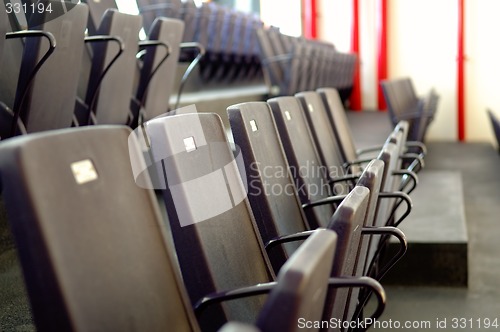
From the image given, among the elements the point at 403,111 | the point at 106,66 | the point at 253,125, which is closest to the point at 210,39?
the point at 403,111

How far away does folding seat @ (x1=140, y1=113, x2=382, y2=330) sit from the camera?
0.45 meters

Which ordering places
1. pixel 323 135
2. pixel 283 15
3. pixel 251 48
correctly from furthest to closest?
pixel 283 15 < pixel 251 48 < pixel 323 135

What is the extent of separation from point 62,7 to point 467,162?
2125 mm

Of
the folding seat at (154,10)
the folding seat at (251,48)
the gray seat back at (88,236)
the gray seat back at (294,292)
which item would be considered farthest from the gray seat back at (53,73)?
the folding seat at (251,48)

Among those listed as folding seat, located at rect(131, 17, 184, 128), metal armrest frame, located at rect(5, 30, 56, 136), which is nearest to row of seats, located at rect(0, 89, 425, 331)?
metal armrest frame, located at rect(5, 30, 56, 136)

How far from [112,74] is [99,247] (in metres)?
0.66

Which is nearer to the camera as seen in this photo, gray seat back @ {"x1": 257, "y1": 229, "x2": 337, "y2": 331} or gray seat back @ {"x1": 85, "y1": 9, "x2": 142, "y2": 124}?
gray seat back @ {"x1": 257, "y1": 229, "x2": 337, "y2": 331}

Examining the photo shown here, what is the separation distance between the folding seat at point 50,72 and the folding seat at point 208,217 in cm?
27

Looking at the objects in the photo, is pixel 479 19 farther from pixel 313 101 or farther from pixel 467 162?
pixel 313 101

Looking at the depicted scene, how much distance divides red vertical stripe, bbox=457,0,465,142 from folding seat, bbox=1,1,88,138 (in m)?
2.92

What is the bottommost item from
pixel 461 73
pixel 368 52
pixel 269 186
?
pixel 461 73

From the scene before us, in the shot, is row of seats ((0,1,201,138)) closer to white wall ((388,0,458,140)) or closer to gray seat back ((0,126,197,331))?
gray seat back ((0,126,197,331))

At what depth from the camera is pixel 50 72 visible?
0.78 metres

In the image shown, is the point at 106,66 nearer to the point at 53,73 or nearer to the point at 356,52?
the point at 53,73
